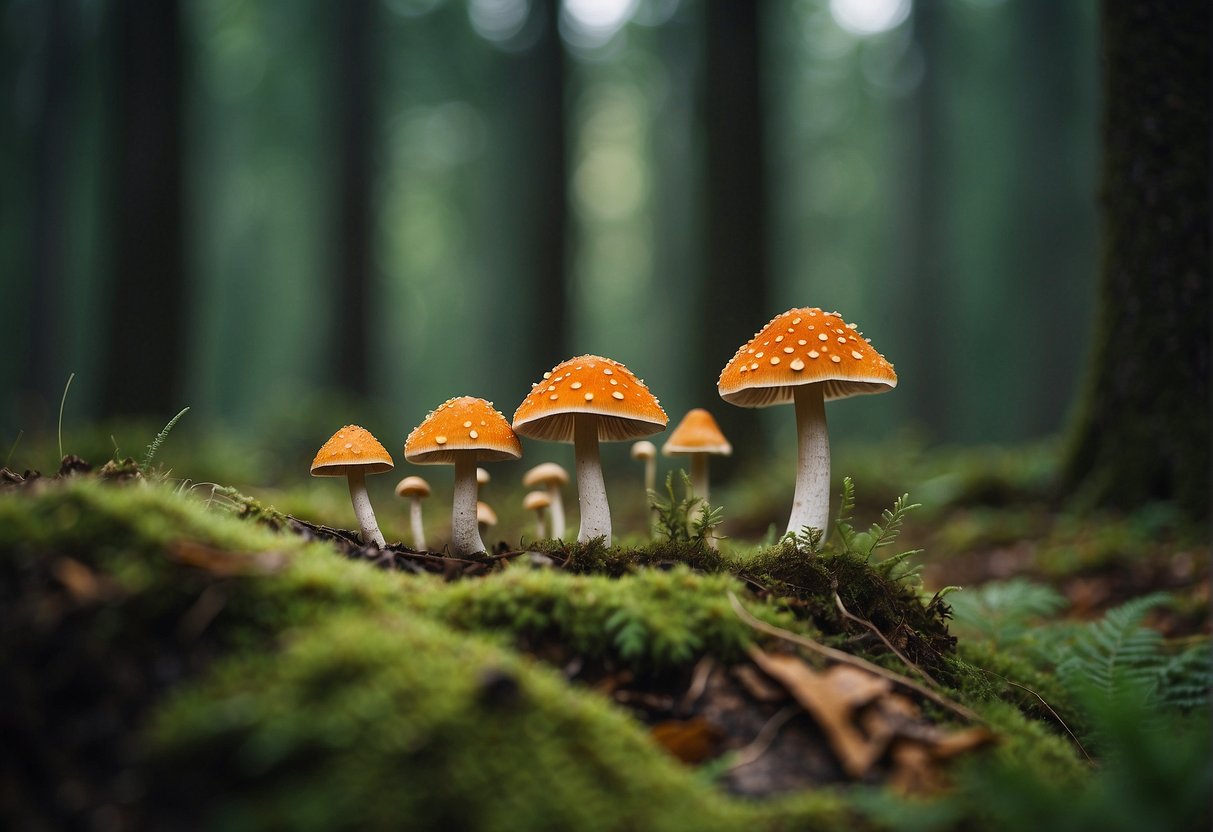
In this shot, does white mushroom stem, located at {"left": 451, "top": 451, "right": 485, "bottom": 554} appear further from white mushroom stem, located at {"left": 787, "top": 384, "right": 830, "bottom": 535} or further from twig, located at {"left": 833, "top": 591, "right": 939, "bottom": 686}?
twig, located at {"left": 833, "top": 591, "right": 939, "bottom": 686}

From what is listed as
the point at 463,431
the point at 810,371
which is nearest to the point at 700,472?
the point at 810,371

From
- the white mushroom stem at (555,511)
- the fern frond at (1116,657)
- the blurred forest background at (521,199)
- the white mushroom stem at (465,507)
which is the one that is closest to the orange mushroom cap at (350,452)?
the white mushroom stem at (465,507)

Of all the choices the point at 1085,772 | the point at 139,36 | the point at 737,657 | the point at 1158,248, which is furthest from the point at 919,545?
the point at 139,36

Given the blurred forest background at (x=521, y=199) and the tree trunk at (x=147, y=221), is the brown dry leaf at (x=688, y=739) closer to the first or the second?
the blurred forest background at (x=521, y=199)

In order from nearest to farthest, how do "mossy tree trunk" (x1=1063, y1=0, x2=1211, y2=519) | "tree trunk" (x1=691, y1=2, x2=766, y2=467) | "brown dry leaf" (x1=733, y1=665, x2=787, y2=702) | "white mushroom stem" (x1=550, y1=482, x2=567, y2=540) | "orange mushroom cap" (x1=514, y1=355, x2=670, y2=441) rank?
"brown dry leaf" (x1=733, y1=665, x2=787, y2=702)
"orange mushroom cap" (x1=514, y1=355, x2=670, y2=441)
"white mushroom stem" (x1=550, y1=482, x2=567, y2=540)
"mossy tree trunk" (x1=1063, y1=0, x2=1211, y2=519)
"tree trunk" (x1=691, y1=2, x2=766, y2=467)

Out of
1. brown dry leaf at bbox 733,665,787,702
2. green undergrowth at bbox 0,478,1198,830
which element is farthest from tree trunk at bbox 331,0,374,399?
brown dry leaf at bbox 733,665,787,702

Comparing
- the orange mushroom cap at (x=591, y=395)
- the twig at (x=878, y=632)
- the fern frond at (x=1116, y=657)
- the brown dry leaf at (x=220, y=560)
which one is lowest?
the fern frond at (x=1116, y=657)

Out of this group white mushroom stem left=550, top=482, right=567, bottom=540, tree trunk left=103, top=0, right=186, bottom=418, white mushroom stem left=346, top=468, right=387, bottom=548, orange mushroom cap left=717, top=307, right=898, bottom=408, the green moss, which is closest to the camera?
the green moss
